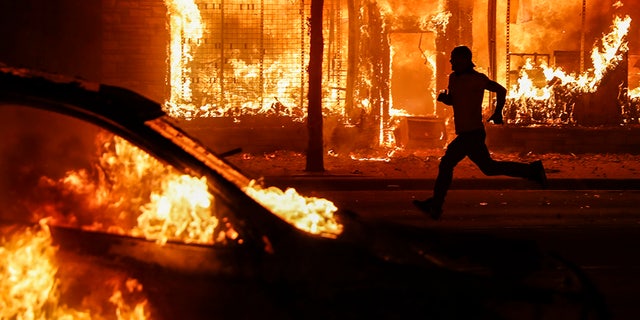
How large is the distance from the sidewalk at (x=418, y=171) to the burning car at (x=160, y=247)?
761 centimetres

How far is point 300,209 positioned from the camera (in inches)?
155

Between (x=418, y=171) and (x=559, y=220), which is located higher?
(x=418, y=171)

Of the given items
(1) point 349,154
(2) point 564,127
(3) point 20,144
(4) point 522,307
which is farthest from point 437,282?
(2) point 564,127

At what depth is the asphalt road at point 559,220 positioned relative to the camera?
6.63m

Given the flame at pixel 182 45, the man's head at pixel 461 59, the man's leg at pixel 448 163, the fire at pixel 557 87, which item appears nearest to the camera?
the man's head at pixel 461 59

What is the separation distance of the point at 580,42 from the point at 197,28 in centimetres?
823

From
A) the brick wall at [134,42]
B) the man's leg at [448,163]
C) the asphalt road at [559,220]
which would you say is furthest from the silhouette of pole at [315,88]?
the man's leg at [448,163]

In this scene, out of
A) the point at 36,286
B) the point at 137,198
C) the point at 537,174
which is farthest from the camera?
the point at 537,174

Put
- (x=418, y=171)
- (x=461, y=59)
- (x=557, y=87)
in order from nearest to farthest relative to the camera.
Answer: (x=461, y=59) → (x=418, y=171) → (x=557, y=87)

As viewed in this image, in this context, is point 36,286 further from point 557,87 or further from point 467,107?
point 557,87

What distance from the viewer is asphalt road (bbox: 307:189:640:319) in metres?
6.63

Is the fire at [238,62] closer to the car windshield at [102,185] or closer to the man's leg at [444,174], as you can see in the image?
the man's leg at [444,174]

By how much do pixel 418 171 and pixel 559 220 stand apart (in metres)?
4.77

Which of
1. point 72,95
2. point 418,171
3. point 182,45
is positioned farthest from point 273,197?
point 182,45
